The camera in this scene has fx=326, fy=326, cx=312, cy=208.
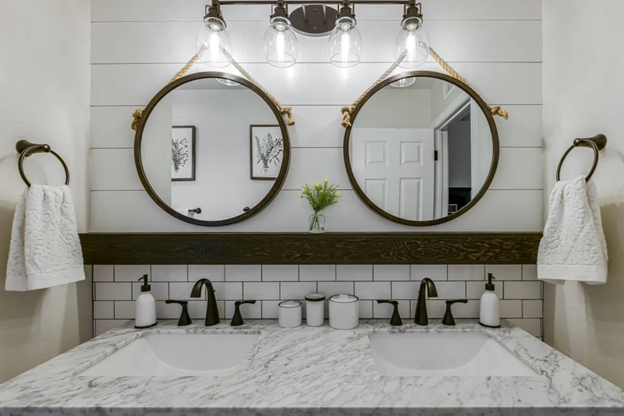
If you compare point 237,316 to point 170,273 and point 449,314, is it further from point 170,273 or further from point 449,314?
point 449,314

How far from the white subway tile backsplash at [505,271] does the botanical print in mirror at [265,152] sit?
982 millimetres

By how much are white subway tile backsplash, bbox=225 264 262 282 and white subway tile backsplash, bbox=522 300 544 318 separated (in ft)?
3.66

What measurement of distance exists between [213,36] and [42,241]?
2.94 feet

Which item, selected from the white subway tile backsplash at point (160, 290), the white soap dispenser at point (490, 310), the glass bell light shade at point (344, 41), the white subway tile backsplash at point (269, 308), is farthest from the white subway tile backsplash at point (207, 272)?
the white soap dispenser at point (490, 310)

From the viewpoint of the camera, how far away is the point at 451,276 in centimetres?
136

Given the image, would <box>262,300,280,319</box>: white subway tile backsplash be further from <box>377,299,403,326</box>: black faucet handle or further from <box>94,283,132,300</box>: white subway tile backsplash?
<box>94,283,132,300</box>: white subway tile backsplash

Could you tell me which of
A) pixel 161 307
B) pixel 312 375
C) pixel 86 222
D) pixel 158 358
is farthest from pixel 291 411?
pixel 86 222

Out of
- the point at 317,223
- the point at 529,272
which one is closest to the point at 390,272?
the point at 317,223

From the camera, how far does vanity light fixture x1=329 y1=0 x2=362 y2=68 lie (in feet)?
3.77

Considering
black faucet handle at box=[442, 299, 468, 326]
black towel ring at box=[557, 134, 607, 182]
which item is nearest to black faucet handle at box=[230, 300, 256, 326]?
black faucet handle at box=[442, 299, 468, 326]

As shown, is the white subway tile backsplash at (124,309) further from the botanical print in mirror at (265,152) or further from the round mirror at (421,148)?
the round mirror at (421,148)

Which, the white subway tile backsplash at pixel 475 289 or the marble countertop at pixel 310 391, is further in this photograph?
the white subway tile backsplash at pixel 475 289

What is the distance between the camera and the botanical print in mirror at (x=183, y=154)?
4.46 ft

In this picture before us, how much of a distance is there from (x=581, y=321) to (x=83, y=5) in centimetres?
225
